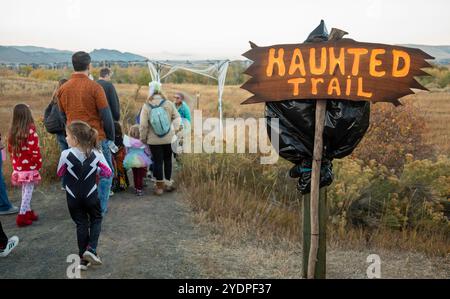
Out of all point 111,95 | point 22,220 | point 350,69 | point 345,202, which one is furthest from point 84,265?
point 345,202

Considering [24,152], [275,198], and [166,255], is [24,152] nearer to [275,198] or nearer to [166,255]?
[166,255]

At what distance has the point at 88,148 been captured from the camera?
3684 mm

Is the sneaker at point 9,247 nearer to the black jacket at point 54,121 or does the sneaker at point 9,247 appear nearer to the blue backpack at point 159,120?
the black jacket at point 54,121

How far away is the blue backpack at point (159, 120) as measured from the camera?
5.67 m

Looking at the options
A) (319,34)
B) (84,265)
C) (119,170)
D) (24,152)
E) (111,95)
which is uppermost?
(319,34)

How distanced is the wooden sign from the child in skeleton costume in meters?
1.78

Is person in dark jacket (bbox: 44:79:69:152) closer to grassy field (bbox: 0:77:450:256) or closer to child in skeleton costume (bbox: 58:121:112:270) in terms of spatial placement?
grassy field (bbox: 0:77:450:256)

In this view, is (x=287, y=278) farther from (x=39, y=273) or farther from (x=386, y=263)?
(x=39, y=273)

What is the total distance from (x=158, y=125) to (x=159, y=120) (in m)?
0.07

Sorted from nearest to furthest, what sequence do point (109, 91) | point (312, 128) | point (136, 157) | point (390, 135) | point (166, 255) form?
point (312, 128)
point (166, 255)
point (109, 91)
point (136, 157)
point (390, 135)

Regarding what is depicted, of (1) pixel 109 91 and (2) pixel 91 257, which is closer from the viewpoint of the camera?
(2) pixel 91 257

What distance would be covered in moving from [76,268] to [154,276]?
2.32 ft

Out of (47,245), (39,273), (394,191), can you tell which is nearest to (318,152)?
(39,273)

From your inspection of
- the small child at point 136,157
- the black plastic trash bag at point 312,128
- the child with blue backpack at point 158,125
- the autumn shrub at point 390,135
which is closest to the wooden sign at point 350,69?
the black plastic trash bag at point 312,128
